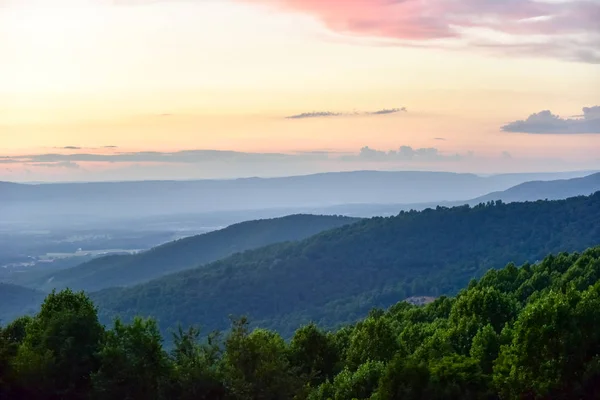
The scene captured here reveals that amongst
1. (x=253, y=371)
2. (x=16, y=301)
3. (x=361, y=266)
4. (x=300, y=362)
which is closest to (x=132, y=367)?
(x=253, y=371)

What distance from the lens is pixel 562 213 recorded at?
571ft

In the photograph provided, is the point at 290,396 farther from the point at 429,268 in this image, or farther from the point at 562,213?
the point at 562,213

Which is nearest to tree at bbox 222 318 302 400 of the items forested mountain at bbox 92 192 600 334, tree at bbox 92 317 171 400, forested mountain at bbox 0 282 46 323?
tree at bbox 92 317 171 400

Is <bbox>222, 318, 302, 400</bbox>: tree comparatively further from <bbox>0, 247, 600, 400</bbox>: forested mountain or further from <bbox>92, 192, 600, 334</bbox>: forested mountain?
<bbox>92, 192, 600, 334</bbox>: forested mountain

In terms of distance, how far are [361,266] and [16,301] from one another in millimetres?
82646

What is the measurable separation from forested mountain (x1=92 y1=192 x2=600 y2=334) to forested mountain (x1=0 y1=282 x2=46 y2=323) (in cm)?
A: 1825

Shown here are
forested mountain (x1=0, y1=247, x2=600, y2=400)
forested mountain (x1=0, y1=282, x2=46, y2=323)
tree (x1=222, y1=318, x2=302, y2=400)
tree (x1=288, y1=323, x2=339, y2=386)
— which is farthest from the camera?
forested mountain (x1=0, y1=282, x2=46, y2=323)

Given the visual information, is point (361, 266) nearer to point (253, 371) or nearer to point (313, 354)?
point (313, 354)

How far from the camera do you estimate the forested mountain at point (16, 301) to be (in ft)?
542

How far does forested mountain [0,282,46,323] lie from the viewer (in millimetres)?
165250

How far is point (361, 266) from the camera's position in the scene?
175875 mm

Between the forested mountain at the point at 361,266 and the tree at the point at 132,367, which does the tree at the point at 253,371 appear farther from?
the forested mountain at the point at 361,266

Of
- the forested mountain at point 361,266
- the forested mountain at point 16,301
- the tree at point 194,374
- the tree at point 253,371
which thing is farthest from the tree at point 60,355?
the forested mountain at point 16,301

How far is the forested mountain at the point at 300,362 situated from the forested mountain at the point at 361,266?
100820mm
